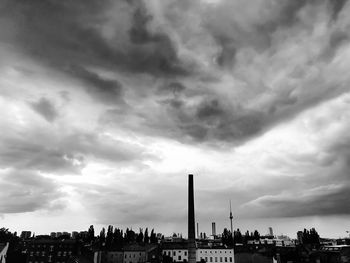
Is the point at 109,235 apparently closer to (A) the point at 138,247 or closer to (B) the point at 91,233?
(B) the point at 91,233

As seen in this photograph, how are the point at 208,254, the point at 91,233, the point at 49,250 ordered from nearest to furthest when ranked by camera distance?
the point at 49,250 → the point at 208,254 → the point at 91,233

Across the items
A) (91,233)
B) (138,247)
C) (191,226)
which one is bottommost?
(138,247)

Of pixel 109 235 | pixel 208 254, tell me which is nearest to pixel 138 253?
pixel 208 254

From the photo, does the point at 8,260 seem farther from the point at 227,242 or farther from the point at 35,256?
the point at 227,242

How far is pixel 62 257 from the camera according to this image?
8588 centimetres

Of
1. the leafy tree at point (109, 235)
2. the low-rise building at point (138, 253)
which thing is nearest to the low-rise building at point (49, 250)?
the low-rise building at point (138, 253)

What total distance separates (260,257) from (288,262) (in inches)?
375

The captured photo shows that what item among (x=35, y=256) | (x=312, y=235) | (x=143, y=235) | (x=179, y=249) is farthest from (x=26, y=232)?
(x=312, y=235)

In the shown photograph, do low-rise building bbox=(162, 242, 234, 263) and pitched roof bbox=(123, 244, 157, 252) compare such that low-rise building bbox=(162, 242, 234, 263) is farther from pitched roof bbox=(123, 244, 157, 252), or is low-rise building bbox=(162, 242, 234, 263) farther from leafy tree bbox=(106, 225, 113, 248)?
leafy tree bbox=(106, 225, 113, 248)

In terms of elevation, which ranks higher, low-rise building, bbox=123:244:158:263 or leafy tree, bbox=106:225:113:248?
leafy tree, bbox=106:225:113:248

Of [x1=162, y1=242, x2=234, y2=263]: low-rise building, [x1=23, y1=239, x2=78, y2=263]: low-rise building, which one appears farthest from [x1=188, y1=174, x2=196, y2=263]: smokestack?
[x1=23, y1=239, x2=78, y2=263]: low-rise building

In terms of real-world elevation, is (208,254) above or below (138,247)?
below

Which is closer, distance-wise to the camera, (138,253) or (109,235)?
(138,253)

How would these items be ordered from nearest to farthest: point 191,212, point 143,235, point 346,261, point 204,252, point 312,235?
point 191,212
point 346,261
point 204,252
point 312,235
point 143,235
